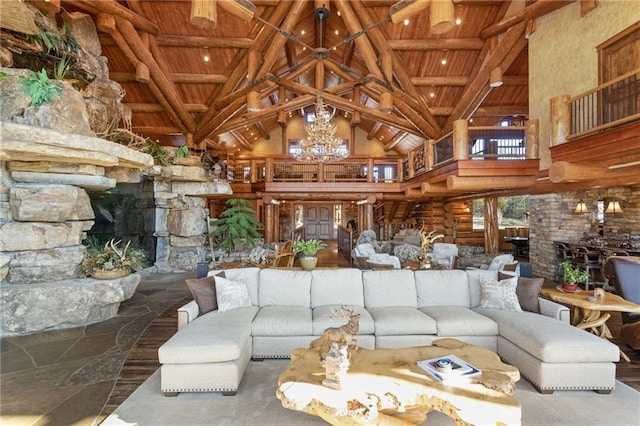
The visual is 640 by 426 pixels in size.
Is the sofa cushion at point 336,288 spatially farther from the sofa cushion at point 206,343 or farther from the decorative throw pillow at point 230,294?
the sofa cushion at point 206,343

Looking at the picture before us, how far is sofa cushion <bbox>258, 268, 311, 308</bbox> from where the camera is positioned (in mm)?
3660

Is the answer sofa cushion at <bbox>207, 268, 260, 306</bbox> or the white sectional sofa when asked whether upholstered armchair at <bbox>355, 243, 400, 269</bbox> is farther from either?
sofa cushion at <bbox>207, 268, 260, 306</bbox>

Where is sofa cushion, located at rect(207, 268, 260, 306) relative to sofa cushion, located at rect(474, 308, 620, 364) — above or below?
above

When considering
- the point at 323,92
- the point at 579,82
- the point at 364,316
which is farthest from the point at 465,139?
the point at 323,92

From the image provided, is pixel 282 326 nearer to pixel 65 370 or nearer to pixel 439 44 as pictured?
pixel 65 370

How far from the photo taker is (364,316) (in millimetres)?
3238

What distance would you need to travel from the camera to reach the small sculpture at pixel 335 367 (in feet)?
6.25

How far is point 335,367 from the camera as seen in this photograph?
6.36ft

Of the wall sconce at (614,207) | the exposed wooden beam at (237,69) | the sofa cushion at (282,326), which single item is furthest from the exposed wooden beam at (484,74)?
the sofa cushion at (282,326)

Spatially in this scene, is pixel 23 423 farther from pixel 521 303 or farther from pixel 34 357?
pixel 521 303

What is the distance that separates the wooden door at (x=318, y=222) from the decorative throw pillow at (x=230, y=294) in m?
13.9

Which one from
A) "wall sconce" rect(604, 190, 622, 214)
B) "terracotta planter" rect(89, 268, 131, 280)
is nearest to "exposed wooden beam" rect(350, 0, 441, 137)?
"wall sconce" rect(604, 190, 622, 214)

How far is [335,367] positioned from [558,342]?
2.02 meters

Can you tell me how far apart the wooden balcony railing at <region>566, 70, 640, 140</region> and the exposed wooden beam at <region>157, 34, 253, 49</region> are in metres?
7.36
